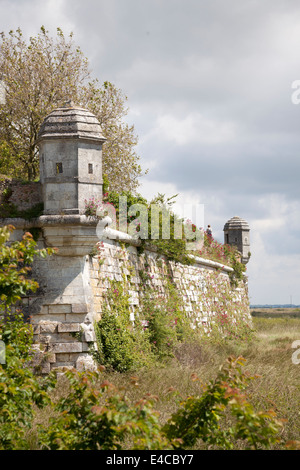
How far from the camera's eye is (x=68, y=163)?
8969 mm

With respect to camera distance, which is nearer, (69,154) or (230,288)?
(69,154)

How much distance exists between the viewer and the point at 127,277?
11.4 m

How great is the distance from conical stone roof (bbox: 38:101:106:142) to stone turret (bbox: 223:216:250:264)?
16.6 meters

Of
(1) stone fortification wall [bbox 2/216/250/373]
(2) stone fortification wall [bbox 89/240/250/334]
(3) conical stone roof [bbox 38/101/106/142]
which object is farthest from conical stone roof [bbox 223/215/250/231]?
(3) conical stone roof [bbox 38/101/106/142]

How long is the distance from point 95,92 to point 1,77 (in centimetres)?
316

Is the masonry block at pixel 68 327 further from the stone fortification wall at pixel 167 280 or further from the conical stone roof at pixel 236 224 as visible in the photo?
the conical stone roof at pixel 236 224

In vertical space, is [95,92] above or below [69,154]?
above

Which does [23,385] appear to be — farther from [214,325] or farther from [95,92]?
[95,92]

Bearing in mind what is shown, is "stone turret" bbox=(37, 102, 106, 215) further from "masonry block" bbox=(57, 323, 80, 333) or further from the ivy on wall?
"masonry block" bbox=(57, 323, 80, 333)

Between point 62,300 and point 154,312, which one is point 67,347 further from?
point 154,312

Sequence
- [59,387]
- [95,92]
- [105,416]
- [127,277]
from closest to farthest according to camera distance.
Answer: [105,416] → [59,387] → [127,277] → [95,92]

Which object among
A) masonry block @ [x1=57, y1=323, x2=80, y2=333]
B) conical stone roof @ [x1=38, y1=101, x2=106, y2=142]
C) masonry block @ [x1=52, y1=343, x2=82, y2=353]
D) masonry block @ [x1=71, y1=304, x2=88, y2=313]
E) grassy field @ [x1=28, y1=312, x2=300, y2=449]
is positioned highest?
conical stone roof @ [x1=38, y1=101, x2=106, y2=142]

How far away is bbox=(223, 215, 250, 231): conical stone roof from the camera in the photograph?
25.1m
